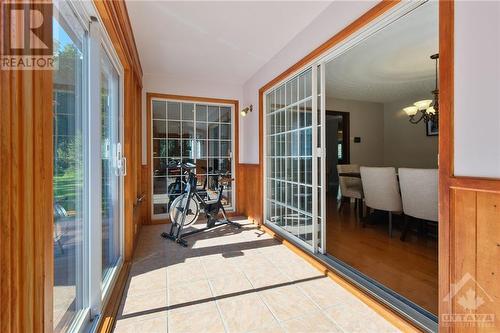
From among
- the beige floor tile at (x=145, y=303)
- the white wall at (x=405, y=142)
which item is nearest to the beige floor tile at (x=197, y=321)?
the beige floor tile at (x=145, y=303)

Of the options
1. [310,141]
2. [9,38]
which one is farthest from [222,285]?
[9,38]

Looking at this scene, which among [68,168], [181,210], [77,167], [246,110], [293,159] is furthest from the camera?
[246,110]

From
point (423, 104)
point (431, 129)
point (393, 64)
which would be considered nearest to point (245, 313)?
point (393, 64)

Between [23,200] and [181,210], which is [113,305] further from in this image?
[181,210]

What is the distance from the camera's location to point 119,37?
2.00m

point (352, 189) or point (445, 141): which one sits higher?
point (445, 141)

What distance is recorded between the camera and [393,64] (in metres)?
3.63

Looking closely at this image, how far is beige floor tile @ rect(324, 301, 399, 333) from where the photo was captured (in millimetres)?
1542

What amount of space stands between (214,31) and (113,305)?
9.16 feet

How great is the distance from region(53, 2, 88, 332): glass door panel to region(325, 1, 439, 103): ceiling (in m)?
2.24

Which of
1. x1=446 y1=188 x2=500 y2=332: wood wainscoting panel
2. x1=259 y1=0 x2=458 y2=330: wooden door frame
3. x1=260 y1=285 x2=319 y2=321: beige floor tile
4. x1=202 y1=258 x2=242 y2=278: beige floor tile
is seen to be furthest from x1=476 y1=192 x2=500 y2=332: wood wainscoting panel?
x1=202 y1=258 x2=242 y2=278: beige floor tile

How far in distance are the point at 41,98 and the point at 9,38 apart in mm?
181

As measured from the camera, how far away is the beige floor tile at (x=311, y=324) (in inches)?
60.6

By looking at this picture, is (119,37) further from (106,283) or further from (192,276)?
(192,276)
